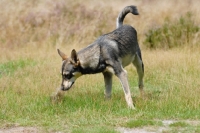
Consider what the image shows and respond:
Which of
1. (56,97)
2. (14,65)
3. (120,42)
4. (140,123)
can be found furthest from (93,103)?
(14,65)

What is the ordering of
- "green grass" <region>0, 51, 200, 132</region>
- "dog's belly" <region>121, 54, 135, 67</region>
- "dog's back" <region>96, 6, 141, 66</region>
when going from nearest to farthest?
"green grass" <region>0, 51, 200, 132</region>
"dog's back" <region>96, 6, 141, 66</region>
"dog's belly" <region>121, 54, 135, 67</region>

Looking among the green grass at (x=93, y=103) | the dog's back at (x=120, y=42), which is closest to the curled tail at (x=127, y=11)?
the dog's back at (x=120, y=42)

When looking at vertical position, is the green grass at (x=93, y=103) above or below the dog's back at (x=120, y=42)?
below

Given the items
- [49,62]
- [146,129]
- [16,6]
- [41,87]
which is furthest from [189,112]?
[16,6]

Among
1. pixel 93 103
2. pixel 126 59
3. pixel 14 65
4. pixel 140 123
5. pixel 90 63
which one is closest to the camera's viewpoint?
pixel 140 123

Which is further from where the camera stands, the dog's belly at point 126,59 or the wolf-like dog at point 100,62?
the dog's belly at point 126,59

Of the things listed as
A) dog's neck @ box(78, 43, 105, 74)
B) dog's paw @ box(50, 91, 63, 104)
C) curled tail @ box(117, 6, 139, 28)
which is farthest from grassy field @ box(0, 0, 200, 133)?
curled tail @ box(117, 6, 139, 28)

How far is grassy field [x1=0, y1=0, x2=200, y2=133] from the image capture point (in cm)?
877

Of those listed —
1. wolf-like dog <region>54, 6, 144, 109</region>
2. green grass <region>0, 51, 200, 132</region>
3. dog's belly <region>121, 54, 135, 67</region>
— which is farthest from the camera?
dog's belly <region>121, 54, 135, 67</region>

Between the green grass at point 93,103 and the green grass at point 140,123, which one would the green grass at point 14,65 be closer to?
the green grass at point 93,103

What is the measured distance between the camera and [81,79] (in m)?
12.8

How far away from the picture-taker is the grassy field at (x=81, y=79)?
877cm

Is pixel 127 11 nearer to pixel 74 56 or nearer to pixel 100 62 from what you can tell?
pixel 100 62

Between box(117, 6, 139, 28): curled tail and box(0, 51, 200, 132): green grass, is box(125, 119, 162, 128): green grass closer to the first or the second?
box(0, 51, 200, 132): green grass
